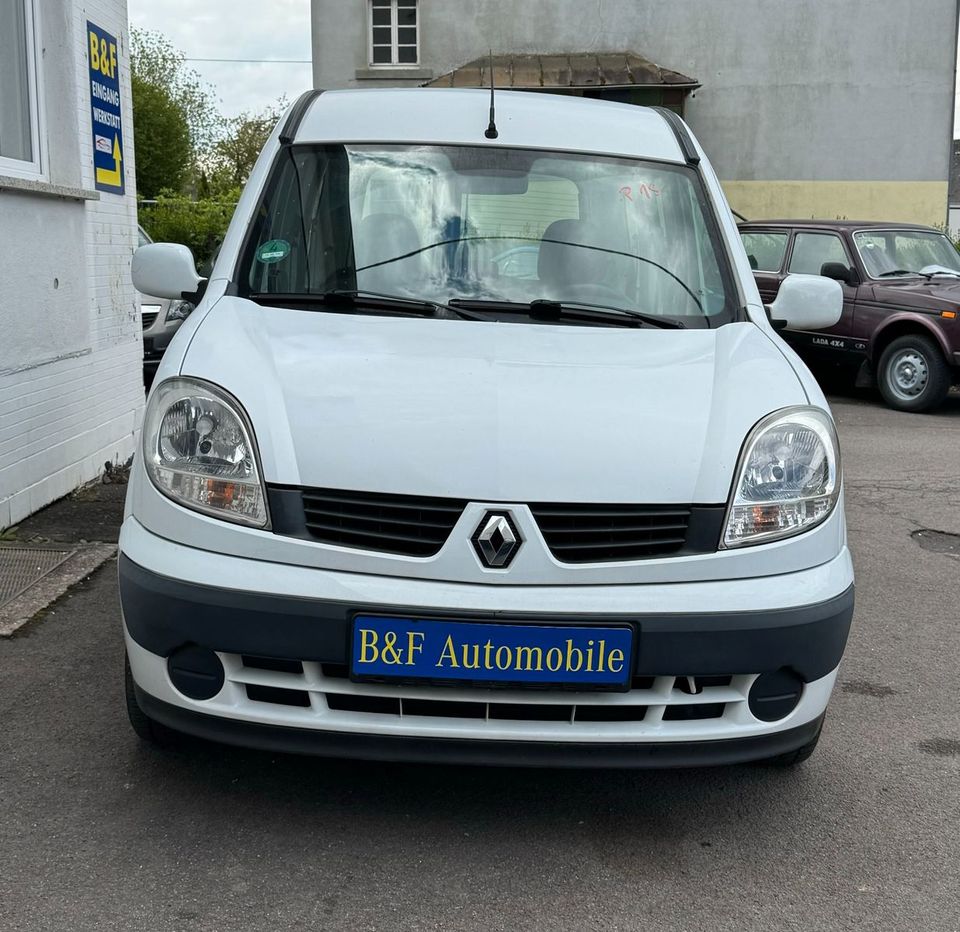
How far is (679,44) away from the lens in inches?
976

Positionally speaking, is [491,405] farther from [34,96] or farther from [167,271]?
[34,96]

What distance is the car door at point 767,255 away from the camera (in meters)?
12.3

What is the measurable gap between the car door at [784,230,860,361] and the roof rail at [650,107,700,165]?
7742mm

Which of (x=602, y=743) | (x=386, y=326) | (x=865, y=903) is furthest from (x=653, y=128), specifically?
(x=865, y=903)

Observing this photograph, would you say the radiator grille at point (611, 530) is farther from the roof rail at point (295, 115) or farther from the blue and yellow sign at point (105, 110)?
the blue and yellow sign at point (105, 110)

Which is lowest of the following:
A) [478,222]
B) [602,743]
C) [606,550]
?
[602,743]

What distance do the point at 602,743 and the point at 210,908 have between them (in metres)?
0.90

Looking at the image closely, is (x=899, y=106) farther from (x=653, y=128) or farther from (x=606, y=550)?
(x=606, y=550)

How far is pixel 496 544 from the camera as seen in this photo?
268 cm

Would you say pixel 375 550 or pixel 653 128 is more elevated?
pixel 653 128

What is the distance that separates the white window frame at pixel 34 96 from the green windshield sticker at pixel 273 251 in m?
3.01

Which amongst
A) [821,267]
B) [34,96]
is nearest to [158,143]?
[821,267]

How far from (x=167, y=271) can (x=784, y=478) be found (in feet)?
6.82

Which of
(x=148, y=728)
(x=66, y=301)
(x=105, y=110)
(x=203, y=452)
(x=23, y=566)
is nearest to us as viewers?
(x=203, y=452)
